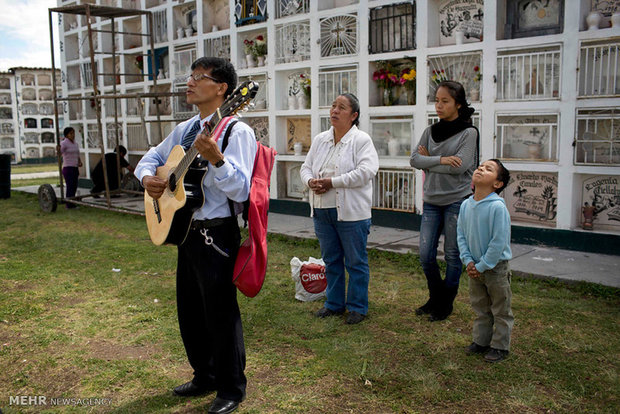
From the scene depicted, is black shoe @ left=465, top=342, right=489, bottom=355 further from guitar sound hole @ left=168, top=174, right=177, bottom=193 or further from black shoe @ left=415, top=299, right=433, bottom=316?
guitar sound hole @ left=168, top=174, right=177, bottom=193

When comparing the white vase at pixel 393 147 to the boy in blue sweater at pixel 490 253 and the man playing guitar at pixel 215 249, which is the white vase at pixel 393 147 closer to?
the boy in blue sweater at pixel 490 253

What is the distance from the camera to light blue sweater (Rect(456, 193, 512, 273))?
3.08m

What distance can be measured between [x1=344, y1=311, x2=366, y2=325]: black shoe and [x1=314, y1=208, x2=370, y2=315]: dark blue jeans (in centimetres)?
3

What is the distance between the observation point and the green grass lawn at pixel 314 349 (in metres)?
2.81

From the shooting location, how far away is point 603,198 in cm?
548

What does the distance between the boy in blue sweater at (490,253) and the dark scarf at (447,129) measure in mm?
619

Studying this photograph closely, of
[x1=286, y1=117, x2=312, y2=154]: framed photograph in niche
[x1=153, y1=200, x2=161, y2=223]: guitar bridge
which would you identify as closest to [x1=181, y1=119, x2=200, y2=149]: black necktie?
[x1=153, y1=200, x2=161, y2=223]: guitar bridge

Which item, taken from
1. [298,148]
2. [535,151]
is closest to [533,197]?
[535,151]

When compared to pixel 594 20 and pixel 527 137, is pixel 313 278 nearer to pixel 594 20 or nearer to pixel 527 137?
pixel 527 137

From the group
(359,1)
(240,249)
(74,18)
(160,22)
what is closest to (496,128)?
(359,1)

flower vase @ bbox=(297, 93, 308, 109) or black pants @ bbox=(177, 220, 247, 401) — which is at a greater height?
flower vase @ bbox=(297, 93, 308, 109)

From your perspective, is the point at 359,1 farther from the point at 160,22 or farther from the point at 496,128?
the point at 160,22

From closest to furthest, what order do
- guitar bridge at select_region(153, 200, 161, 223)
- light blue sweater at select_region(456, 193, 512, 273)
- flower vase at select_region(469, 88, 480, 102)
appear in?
guitar bridge at select_region(153, 200, 161, 223) → light blue sweater at select_region(456, 193, 512, 273) → flower vase at select_region(469, 88, 480, 102)

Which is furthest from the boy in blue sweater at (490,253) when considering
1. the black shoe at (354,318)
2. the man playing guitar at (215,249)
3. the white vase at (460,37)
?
the white vase at (460,37)
